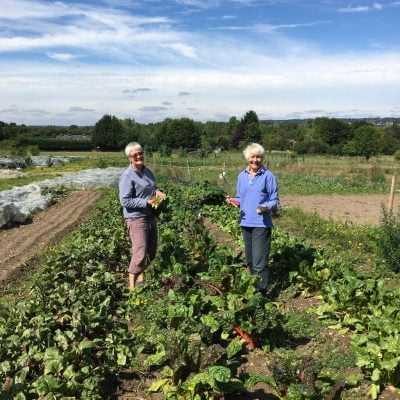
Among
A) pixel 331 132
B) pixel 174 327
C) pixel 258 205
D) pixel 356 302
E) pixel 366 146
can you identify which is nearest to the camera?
pixel 174 327

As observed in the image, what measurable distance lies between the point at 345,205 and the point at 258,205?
1287cm

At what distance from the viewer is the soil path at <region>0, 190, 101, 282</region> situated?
859cm

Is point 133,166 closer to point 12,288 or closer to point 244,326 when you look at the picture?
point 244,326

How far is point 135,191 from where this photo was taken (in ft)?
18.9

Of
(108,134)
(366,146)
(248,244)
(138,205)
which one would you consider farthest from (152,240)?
(108,134)

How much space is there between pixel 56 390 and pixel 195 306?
1682 millimetres

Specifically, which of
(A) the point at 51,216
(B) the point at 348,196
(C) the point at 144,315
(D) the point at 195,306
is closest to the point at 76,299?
(C) the point at 144,315

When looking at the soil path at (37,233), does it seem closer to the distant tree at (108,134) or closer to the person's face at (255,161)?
the person's face at (255,161)

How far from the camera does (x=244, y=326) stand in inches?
175

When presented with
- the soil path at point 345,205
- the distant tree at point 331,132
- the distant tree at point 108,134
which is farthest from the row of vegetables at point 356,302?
the distant tree at point 108,134

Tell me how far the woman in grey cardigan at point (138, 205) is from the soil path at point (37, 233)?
272cm

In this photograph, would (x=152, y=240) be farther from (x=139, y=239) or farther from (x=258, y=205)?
(x=258, y=205)

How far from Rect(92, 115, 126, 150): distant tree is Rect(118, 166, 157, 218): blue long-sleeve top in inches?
2957

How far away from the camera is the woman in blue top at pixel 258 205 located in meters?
5.20
